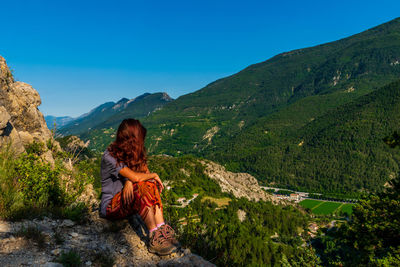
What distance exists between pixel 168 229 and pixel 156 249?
393 millimetres

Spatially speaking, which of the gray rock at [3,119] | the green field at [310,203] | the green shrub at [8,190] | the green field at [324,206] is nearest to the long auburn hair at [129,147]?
the green shrub at [8,190]

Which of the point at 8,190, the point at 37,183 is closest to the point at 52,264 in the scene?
the point at 8,190

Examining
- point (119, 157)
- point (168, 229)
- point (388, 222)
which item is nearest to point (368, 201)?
point (388, 222)

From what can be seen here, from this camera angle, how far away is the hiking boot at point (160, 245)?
3975 millimetres

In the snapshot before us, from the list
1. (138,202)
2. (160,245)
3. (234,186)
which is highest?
(138,202)

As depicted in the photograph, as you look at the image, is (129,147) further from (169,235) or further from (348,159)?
(348,159)

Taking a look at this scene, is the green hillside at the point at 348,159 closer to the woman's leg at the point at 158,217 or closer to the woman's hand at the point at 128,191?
the woman's leg at the point at 158,217

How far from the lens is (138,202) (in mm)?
4453

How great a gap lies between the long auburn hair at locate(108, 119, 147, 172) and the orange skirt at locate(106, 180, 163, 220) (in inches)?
17.5

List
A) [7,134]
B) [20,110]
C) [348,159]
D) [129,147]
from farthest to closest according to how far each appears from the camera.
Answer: [348,159] → [20,110] → [7,134] → [129,147]

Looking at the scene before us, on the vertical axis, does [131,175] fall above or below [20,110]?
below

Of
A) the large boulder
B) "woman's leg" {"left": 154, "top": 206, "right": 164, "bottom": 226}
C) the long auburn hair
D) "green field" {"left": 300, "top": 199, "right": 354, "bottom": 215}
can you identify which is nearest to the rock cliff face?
the large boulder

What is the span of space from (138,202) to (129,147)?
3.69 feet

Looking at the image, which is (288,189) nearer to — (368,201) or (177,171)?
(177,171)
